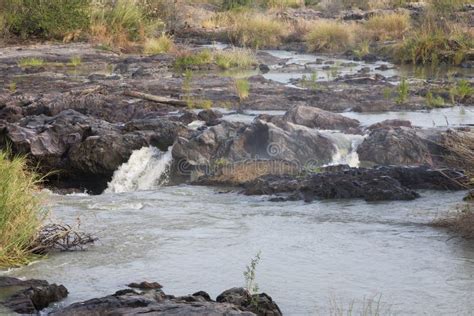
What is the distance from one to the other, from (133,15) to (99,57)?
4523mm

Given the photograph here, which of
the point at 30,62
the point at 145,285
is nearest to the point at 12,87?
the point at 30,62

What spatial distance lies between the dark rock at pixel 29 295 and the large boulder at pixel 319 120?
8.83 meters

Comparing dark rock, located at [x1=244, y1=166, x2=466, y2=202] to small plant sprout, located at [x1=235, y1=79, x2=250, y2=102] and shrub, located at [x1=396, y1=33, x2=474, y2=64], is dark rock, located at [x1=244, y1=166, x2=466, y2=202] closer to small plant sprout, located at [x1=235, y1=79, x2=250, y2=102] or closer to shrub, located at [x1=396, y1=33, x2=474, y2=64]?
small plant sprout, located at [x1=235, y1=79, x2=250, y2=102]

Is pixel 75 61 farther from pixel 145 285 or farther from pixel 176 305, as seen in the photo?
pixel 176 305

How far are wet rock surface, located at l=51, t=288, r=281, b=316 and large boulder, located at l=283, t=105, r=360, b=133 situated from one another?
9.07 meters

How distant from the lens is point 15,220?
913 centimetres

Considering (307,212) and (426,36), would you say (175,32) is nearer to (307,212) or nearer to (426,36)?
(426,36)

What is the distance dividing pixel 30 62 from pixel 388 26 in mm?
15489

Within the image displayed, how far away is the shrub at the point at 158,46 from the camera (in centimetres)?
3187

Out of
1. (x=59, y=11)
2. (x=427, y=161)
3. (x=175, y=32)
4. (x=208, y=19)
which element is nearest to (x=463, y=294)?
(x=427, y=161)

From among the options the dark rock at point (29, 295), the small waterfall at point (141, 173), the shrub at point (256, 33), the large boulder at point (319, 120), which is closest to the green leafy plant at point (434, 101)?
the large boulder at point (319, 120)

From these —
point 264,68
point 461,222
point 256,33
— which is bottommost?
point 461,222

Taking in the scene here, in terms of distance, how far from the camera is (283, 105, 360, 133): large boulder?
658 inches

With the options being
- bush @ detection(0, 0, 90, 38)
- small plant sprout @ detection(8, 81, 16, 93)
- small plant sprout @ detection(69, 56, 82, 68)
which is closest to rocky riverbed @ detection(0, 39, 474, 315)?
small plant sprout @ detection(8, 81, 16, 93)
